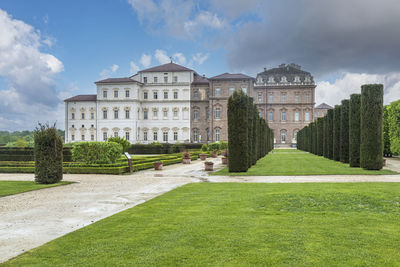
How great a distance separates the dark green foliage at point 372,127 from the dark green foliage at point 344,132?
354 centimetres

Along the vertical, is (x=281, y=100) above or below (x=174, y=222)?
above

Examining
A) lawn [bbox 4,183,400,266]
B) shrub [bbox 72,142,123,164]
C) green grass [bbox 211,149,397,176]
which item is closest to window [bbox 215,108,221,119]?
green grass [bbox 211,149,397,176]

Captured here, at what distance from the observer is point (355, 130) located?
16766mm

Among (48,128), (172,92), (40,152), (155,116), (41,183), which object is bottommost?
(41,183)

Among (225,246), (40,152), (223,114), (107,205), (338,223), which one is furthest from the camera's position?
(223,114)

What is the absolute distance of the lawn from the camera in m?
3.48

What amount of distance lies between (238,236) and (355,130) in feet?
48.0

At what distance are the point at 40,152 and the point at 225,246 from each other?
8685 mm

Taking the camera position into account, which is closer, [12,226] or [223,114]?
[12,226]

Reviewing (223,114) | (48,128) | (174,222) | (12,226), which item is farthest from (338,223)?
(223,114)

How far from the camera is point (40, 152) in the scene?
10.6 metres

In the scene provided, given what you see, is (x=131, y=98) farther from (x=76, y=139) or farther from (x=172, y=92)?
(x=76, y=139)

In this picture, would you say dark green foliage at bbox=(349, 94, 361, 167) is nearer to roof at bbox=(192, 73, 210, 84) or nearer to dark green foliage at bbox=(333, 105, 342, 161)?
Answer: dark green foliage at bbox=(333, 105, 342, 161)

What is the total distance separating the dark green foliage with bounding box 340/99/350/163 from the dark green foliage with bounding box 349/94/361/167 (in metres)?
1.99
